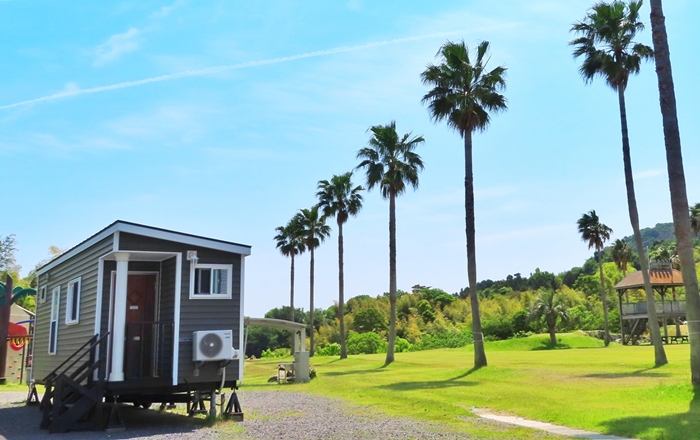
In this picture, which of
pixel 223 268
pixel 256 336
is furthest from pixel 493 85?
pixel 256 336

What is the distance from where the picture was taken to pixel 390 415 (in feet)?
45.1

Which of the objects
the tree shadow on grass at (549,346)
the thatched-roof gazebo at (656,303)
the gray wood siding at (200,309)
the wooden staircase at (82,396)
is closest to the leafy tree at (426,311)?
the tree shadow on grass at (549,346)

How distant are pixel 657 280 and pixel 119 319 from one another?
44.2 metres

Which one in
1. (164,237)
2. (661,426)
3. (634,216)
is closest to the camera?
(661,426)

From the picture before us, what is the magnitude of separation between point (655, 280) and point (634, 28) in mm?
28092

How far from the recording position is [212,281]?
13508mm

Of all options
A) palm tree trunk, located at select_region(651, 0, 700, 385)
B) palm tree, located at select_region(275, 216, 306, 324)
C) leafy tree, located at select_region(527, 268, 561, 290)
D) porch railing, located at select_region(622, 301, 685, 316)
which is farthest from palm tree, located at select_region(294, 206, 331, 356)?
leafy tree, located at select_region(527, 268, 561, 290)

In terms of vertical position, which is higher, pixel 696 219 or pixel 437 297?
pixel 696 219

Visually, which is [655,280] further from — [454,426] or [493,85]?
[454,426]

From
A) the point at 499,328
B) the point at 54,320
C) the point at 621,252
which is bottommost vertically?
the point at 499,328

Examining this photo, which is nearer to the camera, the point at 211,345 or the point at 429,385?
the point at 211,345

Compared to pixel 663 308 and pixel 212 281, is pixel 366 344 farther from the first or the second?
pixel 212 281

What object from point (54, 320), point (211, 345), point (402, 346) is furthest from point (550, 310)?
point (211, 345)

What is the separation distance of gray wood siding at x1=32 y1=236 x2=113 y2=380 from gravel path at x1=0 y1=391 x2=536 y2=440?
145 centimetres
